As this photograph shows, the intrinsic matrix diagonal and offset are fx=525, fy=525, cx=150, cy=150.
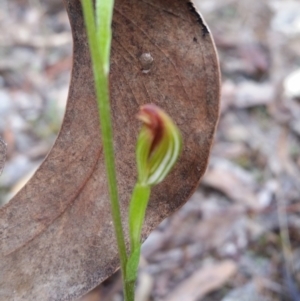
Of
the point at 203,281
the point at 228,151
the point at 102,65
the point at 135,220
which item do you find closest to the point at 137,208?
the point at 135,220

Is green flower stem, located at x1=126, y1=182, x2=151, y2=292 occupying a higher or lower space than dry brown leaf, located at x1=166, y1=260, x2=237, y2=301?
higher

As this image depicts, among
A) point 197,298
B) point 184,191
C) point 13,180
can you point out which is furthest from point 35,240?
point 13,180

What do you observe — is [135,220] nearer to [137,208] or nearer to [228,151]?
[137,208]

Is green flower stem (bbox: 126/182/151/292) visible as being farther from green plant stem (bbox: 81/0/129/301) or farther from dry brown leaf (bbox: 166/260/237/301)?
dry brown leaf (bbox: 166/260/237/301)

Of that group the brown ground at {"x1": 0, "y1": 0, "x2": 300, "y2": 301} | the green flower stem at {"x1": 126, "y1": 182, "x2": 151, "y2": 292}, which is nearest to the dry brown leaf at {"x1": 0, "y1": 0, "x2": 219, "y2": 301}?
the green flower stem at {"x1": 126, "y1": 182, "x2": 151, "y2": 292}

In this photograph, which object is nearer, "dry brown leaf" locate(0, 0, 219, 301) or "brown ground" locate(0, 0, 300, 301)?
"dry brown leaf" locate(0, 0, 219, 301)
